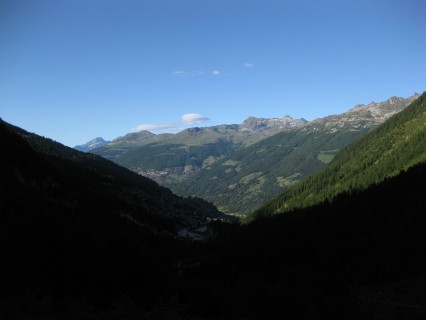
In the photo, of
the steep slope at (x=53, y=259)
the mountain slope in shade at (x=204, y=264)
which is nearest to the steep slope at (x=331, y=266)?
the mountain slope in shade at (x=204, y=264)

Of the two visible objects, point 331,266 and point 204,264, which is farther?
point 204,264

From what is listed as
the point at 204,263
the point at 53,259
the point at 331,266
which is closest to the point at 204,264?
the point at 204,263

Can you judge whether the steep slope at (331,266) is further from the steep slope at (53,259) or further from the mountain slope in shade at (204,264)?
the steep slope at (53,259)

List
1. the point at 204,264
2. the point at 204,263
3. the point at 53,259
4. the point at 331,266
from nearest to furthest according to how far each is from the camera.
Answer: the point at 53,259, the point at 331,266, the point at 204,264, the point at 204,263

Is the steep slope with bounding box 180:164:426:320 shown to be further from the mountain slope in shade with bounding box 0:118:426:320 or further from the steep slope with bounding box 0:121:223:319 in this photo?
the steep slope with bounding box 0:121:223:319

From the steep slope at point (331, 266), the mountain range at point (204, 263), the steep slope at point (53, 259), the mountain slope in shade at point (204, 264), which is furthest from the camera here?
the steep slope at point (331, 266)

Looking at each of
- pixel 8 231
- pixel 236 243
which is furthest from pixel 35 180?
pixel 236 243

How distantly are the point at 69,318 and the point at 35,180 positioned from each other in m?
87.5

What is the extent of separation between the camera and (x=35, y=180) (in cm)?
10762

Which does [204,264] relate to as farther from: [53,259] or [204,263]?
[53,259]

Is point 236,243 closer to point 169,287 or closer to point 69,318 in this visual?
point 169,287

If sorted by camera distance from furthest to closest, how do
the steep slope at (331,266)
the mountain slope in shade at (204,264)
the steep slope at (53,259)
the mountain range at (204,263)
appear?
the steep slope at (331,266), the mountain range at (204,263), the mountain slope in shade at (204,264), the steep slope at (53,259)

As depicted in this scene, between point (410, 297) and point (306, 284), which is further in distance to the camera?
point (306, 284)

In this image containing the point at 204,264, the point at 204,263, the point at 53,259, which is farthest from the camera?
the point at 204,263
